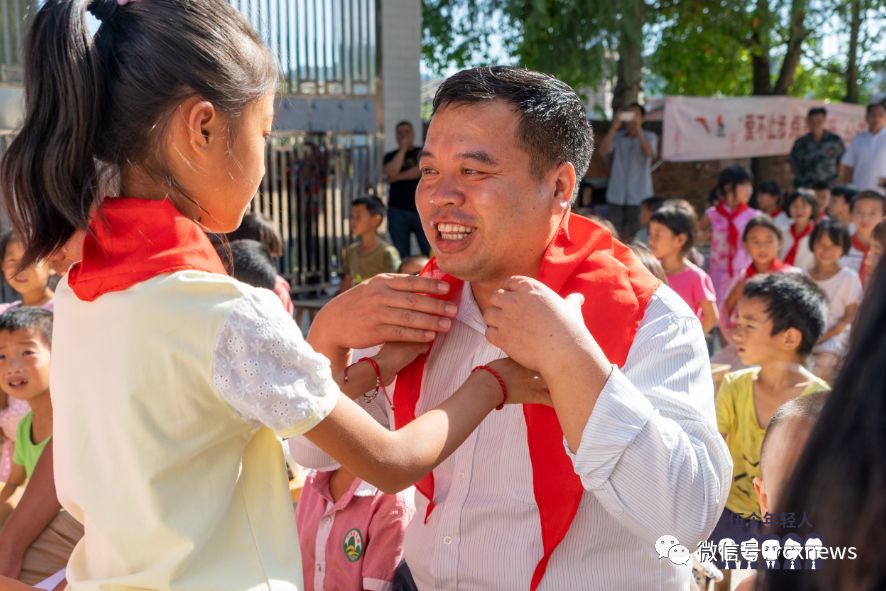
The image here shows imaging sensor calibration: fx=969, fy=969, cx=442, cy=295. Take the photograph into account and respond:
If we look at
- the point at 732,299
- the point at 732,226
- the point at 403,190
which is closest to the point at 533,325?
the point at 732,299

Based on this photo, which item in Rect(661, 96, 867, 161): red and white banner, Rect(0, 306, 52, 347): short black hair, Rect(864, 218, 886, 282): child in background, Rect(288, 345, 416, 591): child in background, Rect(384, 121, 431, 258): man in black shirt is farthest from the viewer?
Rect(661, 96, 867, 161): red and white banner

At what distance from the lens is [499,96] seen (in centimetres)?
208

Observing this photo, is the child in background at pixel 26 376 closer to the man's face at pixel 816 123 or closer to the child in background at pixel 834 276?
the child in background at pixel 834 276

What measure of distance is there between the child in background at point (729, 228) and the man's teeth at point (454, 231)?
534cm

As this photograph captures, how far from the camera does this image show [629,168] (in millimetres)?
10719

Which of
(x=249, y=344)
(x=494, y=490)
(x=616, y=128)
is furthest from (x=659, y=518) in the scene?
(x=616, y=128)

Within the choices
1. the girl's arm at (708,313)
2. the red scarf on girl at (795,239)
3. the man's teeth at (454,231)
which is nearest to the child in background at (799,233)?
the red scarf on girl at (795,239)

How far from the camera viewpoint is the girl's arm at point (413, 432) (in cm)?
145

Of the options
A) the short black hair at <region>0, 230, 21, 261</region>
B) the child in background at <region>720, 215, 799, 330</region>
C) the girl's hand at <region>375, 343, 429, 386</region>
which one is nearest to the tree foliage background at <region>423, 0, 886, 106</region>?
the child in background at <region>720, 215, 799, 330</region>

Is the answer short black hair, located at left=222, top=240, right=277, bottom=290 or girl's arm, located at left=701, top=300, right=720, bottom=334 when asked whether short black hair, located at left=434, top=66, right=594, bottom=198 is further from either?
girl's arm, located at left=701, top=300, right=720, bottom=334

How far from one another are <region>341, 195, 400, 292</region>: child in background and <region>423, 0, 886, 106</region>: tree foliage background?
3.95 m

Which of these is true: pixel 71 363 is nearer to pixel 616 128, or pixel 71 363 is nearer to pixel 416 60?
pixel 416 60

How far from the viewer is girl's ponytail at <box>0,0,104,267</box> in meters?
1.42

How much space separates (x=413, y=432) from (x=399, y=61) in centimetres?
798
